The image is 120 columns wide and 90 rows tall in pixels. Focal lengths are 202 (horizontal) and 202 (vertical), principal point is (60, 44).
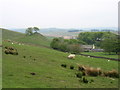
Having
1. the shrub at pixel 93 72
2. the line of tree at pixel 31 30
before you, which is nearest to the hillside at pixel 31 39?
the line of tree at pixel 31 30

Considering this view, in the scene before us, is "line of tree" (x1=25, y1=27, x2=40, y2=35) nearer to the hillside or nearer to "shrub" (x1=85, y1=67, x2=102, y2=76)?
the hillside

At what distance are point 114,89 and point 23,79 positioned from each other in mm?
8826

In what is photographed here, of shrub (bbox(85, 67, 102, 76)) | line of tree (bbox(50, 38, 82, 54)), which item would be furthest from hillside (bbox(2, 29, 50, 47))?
shrub (bbox(85, 67, 102, 76))

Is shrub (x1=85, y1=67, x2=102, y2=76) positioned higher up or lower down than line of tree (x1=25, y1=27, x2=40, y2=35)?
lower down

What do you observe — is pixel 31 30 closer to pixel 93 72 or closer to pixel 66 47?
pixel 66 47

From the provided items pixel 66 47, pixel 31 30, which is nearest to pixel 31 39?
pixel 31 30

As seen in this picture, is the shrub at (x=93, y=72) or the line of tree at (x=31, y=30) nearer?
the shrub at (x=93, y=72)

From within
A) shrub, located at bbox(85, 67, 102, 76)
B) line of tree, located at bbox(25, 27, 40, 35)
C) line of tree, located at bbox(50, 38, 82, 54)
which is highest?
line of tree, located at bbox(25, 27, 40, 35)

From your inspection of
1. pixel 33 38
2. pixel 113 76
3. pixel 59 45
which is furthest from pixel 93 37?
pixel 113 76

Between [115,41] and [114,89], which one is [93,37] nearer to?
[115,41]

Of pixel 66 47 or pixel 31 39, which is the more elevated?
pixel 31 39

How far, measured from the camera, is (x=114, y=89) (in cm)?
1961

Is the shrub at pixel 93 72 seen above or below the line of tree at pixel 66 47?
above

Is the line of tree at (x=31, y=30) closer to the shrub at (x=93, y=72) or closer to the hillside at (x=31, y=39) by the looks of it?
the hillside at (x=31, y=39)
